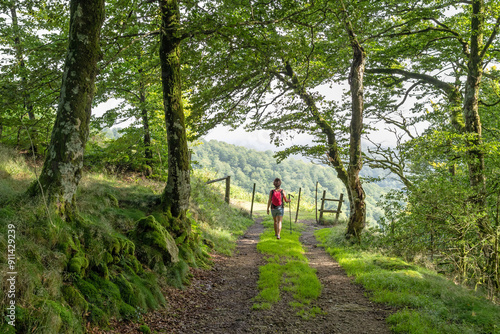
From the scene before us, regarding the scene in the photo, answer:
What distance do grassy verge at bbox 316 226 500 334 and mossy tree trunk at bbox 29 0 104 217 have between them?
563cm

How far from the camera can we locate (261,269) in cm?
726

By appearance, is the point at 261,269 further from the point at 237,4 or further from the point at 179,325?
the point at 237,4

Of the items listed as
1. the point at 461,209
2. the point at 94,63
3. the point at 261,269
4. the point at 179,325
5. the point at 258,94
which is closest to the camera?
the point at 179,325

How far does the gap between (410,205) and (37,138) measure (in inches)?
459

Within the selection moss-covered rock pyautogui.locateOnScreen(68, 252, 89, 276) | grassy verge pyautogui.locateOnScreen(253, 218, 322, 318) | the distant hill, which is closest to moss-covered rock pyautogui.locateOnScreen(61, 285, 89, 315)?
moss-covered rock pyautogui.locateOnScreen(68, 252, 89, 276)

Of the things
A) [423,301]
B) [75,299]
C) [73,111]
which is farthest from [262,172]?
[75,299]

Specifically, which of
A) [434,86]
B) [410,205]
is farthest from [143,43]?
[434,86]

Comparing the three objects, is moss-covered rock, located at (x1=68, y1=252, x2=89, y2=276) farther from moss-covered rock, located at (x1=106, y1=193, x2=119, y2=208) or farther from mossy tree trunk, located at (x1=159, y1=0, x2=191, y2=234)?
mossy tree trunk, located at (x1=159, y1=0, x2=191, y2=234)

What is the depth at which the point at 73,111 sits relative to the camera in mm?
4527

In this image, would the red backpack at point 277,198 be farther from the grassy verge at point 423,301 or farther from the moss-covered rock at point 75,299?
the moss-covered rock at point 75,299

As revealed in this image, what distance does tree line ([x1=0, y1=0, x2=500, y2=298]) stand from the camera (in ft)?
18.6

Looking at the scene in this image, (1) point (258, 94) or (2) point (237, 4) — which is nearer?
(2) point (237, 4)

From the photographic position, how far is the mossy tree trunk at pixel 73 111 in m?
4.36

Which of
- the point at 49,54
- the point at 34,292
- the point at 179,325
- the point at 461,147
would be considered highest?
the point at 49,54
